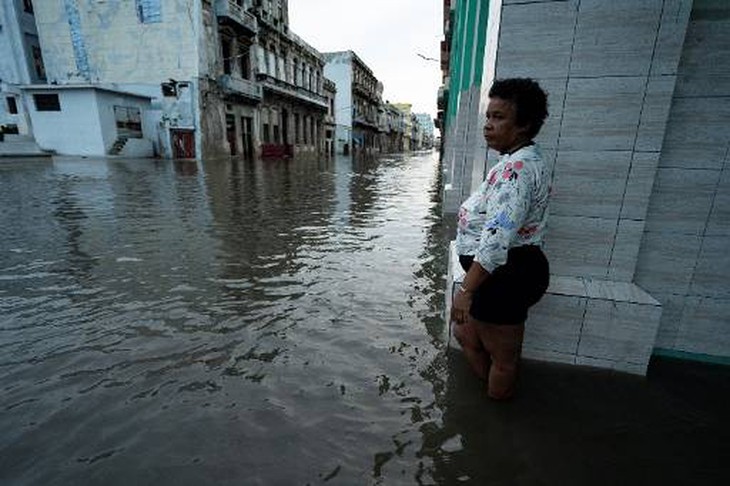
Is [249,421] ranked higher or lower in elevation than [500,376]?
lower

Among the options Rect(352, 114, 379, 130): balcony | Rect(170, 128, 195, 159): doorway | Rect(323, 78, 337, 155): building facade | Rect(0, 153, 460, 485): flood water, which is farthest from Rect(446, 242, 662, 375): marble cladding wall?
Rect(352, 114, 379, 130): balcony

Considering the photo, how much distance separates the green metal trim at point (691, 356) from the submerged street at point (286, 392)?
16 cm

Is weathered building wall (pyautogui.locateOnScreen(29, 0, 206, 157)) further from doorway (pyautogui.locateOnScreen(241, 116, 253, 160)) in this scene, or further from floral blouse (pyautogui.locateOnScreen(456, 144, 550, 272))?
floral blouse (pyautogui.locateOnScreen(456, 144, 550, 272))

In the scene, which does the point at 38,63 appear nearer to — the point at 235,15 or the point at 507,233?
the point at 235,15

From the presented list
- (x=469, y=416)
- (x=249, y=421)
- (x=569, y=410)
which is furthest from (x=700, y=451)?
(x=249, y=421)

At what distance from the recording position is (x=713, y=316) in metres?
2.74

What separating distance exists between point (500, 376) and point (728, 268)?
6.14ft

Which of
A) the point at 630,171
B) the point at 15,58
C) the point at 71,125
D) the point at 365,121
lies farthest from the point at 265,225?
the point at 365,121

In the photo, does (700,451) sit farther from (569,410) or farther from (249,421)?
(249,421)

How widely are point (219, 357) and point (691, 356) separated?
3.57 m

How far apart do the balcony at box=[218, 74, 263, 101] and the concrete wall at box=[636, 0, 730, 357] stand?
27.5m

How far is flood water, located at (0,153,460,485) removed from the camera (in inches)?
76.2

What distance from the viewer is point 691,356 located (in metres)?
2.84

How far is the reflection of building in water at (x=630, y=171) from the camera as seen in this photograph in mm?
2385
